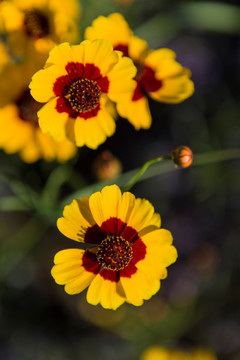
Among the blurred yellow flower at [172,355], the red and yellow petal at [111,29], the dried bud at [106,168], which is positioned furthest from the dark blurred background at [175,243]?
Answer: the red and yellow petal at [111,29]

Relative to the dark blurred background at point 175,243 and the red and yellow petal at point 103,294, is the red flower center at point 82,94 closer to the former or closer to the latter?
the red and yellow petal at point 103,294

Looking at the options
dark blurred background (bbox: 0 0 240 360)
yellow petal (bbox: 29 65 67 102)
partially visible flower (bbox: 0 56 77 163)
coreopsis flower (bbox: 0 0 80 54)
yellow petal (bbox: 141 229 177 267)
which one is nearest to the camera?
yellow petal (bbox: 29 65 67 102)

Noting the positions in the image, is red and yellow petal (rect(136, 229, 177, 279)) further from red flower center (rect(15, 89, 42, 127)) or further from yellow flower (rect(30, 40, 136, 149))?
red flower center (rect(15, 89, 42, 127))

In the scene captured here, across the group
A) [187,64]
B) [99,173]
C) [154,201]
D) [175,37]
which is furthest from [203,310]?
[175,37]

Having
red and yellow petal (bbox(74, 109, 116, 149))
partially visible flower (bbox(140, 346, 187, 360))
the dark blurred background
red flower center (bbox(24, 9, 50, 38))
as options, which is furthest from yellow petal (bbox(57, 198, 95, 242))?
the dark blurred background

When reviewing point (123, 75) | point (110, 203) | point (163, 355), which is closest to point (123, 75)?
point (123, 75)
